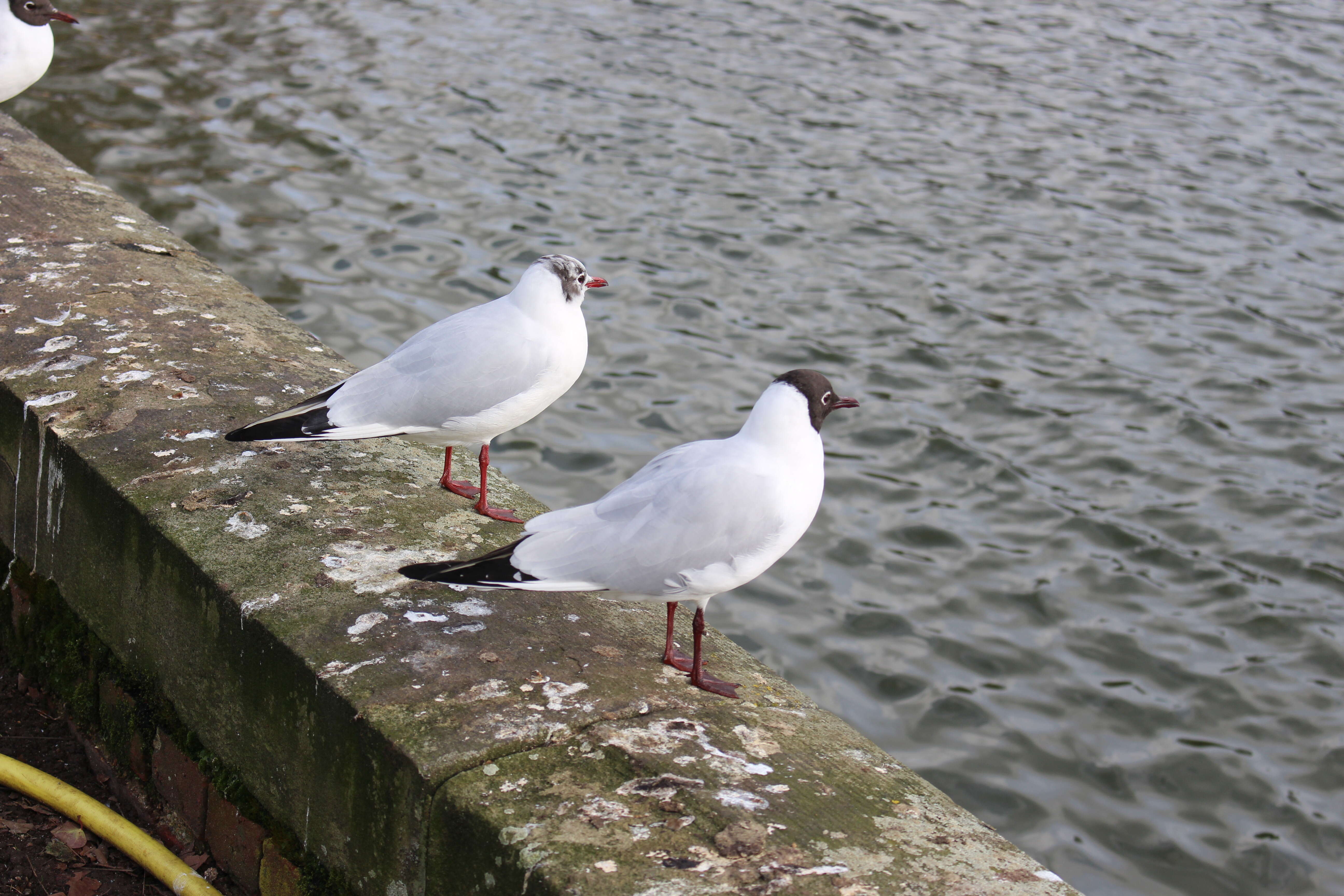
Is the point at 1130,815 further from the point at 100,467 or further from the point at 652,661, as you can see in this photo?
the point at 100,467

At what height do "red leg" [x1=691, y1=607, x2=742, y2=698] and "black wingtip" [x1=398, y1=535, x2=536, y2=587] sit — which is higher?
"black wingtip" [x1=398, y1=535, x2=536, y2=587]

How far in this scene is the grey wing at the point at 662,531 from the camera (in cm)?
249

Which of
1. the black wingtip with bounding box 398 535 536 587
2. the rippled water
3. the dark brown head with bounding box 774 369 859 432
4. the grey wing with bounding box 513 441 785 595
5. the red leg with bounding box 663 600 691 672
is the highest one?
the dark brown head with bounding box 774 369 859 432

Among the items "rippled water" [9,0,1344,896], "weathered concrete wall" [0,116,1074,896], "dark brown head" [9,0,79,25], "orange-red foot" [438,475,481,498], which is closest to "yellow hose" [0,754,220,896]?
"weathered concrete wall" [0,116,1074,896]

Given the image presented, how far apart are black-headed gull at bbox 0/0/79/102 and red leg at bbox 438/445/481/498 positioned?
338cm

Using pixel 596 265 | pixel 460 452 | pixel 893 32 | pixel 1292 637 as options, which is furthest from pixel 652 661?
pixel 893 32

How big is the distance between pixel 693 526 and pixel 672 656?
42 cm

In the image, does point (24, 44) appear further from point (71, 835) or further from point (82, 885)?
point (82, 885)

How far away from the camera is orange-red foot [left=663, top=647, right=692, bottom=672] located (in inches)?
109

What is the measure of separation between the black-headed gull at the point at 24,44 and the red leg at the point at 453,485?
3382 mm

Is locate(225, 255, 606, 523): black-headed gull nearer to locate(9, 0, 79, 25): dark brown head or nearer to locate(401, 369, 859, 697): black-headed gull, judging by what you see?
locate(401, 369, 859, 697): black-headed gull

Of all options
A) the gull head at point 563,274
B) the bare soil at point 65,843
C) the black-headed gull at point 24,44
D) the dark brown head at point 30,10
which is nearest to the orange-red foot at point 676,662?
the gull head at point 563,274

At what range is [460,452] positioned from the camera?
12.5 feet

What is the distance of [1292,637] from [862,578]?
1746 millimetres
